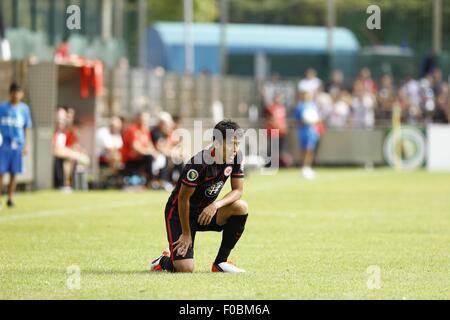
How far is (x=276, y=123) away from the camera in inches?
1346

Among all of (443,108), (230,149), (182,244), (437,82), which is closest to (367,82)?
(437,82)

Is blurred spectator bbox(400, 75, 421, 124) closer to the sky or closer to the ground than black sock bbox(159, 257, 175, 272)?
closer to the sky

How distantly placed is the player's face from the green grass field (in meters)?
1.09

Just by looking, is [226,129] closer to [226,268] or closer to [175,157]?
[226,268]

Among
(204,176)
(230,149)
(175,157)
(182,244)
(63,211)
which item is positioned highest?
(230,149)

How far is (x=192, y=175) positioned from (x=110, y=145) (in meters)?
15.4

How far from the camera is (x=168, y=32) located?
42719mm

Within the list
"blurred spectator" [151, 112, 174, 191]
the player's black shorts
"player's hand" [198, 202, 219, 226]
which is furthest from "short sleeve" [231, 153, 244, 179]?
"blurred spectator" [151, 112, 174, 191]

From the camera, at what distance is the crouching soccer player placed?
429 inches

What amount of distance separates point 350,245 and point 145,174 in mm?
11751

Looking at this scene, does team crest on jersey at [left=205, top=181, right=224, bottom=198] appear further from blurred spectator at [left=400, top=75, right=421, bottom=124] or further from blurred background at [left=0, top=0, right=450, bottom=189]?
blurred spectator at [left=400, top=75, right=421, bottom=124]

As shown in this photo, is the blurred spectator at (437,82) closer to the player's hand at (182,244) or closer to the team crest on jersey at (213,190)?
the team crest on jersey at (213,190)

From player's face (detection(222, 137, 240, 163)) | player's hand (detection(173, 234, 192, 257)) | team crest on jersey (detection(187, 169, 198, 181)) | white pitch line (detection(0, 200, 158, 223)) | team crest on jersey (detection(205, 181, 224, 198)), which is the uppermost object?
player's face (detection(222, 137, 240, 163))
